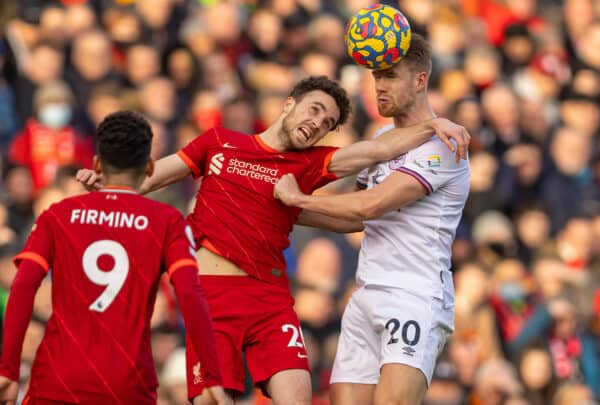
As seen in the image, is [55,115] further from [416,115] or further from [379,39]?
[379,39]

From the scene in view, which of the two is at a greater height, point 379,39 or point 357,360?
point 379,39

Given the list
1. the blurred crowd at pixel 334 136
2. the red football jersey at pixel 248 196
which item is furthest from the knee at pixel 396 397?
the blurred crowd at pixel 334 136

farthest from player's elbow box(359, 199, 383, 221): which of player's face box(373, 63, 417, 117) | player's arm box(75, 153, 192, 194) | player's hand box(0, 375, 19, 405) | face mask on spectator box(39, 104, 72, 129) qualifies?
face mask on spectator box(39, 104, 72, 129)

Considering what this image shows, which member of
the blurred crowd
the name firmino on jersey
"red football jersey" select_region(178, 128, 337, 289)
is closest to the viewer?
the name firmino on jersey

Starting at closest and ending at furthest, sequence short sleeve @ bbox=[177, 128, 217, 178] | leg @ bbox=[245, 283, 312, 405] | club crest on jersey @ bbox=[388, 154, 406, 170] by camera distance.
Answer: leg @ bbox=[245, 283, 312, 405] → club crest on jersey @ bbox=[388, 154, 406, 170] → short sleeve @ bbox=[177, 128, 217, 178]

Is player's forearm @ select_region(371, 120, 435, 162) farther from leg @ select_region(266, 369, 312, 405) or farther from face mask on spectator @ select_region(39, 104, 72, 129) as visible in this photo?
face mask on spectator @ select_region(39, 104, 72, 129)

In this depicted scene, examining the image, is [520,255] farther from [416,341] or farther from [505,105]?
[416,341]

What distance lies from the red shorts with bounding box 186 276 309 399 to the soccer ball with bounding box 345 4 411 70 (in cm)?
143

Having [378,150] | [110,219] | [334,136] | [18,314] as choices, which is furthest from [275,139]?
[334,136]

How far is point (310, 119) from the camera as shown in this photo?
8.97 metres

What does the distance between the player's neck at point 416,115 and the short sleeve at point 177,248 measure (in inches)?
83.7

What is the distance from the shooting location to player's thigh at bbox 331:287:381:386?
8891mm

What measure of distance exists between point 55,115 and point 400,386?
5704 millimetres

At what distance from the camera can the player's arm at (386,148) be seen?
895cm
